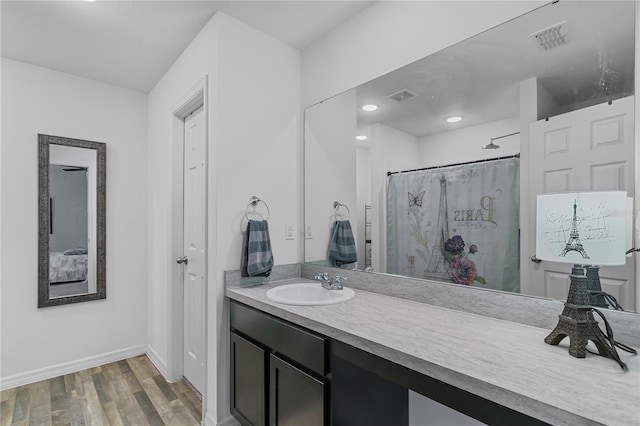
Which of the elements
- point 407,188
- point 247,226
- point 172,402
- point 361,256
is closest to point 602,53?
point 407,188

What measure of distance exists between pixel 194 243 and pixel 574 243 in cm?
241

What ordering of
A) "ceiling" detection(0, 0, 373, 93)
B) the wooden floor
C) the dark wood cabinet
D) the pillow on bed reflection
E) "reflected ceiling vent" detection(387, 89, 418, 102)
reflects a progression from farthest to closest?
the pillow on bed reflection
the wooden floor
"ceiling" detection(0, 0, 373, 93)
"reflected ceiling vent" detection(387, 89, 418, 102)
the dark wood cabinet

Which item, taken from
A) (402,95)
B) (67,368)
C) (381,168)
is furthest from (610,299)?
(67,368)

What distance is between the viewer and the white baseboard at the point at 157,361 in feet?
8.96

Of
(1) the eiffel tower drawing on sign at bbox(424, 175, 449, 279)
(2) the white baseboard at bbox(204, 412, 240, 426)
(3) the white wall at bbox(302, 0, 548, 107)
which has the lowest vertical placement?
(2) the white baseboard at bbox(204, 412, 240, 426)

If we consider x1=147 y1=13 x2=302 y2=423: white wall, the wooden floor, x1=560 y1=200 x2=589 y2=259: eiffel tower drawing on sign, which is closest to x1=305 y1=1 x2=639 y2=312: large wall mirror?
x1=560 y1=200 x2=589 y2=259: eiffel tower drawing on sign

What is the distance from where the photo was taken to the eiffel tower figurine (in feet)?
3.26

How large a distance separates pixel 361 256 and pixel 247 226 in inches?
30.1

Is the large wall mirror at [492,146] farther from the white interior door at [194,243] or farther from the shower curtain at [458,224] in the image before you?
the white interior door at [194,243]

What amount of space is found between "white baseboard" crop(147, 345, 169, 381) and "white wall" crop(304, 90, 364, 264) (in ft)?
5.30

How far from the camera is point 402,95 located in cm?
183

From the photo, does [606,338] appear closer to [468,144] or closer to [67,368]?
[468,144]

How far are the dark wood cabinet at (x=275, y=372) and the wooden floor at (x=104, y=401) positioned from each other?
0.60 meters

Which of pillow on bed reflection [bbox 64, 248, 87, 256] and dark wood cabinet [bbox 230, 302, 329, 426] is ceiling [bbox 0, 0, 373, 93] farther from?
dark wood cabinet [bbox 230, 302, 329, 426]
